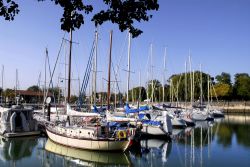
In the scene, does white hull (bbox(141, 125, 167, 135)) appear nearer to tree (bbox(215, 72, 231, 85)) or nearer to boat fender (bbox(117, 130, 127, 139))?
boat fender (bbox(117, 130, 127, 139))

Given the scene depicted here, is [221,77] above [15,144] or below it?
above

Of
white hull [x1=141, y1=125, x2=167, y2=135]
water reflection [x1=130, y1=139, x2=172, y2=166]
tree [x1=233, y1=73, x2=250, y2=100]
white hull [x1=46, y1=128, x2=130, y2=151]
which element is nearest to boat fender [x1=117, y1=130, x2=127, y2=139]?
white hull [x1=46, y1=128, x2=130, y2=151]

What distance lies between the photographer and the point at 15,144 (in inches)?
1166

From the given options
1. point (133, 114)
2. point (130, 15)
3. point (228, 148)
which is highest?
point (130, 15)

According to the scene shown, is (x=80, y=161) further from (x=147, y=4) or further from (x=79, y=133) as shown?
(x=147, y=4)

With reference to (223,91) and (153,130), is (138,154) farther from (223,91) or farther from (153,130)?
(223,91)

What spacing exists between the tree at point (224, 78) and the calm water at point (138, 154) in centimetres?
9749

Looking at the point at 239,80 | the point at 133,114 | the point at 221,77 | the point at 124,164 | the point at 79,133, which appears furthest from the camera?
the point at 221,77

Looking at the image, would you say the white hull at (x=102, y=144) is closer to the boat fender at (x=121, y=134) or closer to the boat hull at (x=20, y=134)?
the boat fender at (x=121, y=134)

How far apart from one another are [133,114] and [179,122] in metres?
10.8

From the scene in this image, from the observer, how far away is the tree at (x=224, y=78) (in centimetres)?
12629

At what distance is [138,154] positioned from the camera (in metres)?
24.6

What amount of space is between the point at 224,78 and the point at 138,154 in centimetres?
10871

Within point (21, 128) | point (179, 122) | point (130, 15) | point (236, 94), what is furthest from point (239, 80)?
point (130, 15)
